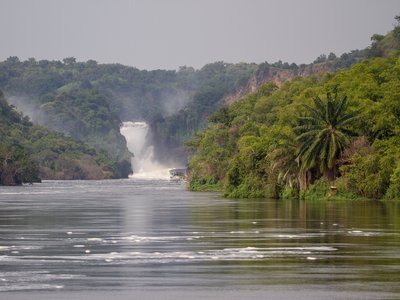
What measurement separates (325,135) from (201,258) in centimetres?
4824

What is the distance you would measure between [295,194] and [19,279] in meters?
55.6

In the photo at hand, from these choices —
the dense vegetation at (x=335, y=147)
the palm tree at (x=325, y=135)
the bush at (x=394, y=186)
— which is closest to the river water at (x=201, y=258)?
the bush at (x=394, y=186)

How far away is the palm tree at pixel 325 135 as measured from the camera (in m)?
73.9

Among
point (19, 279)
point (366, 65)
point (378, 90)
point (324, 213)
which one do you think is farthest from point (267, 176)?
A: point (19, 279)

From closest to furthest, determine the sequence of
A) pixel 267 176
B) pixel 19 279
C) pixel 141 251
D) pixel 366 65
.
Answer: pixel 19 279 < pixel 141 251 < pixel 267 176 < pixel 366 65

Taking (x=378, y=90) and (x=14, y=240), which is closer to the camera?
(x=14, y=240)

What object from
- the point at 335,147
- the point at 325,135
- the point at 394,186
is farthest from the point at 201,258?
the point at 325,135

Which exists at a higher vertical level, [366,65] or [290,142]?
[366,65]

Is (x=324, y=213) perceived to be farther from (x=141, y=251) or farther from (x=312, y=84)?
(x=312, y=84)

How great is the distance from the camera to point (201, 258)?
27047 mm

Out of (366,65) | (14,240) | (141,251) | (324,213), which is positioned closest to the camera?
(141,251)

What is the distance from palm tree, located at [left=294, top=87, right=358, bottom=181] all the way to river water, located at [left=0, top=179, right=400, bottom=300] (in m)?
27.9

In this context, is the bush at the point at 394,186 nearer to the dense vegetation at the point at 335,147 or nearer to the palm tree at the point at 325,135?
the dense vegetation at the point at 335,147

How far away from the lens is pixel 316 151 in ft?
243
